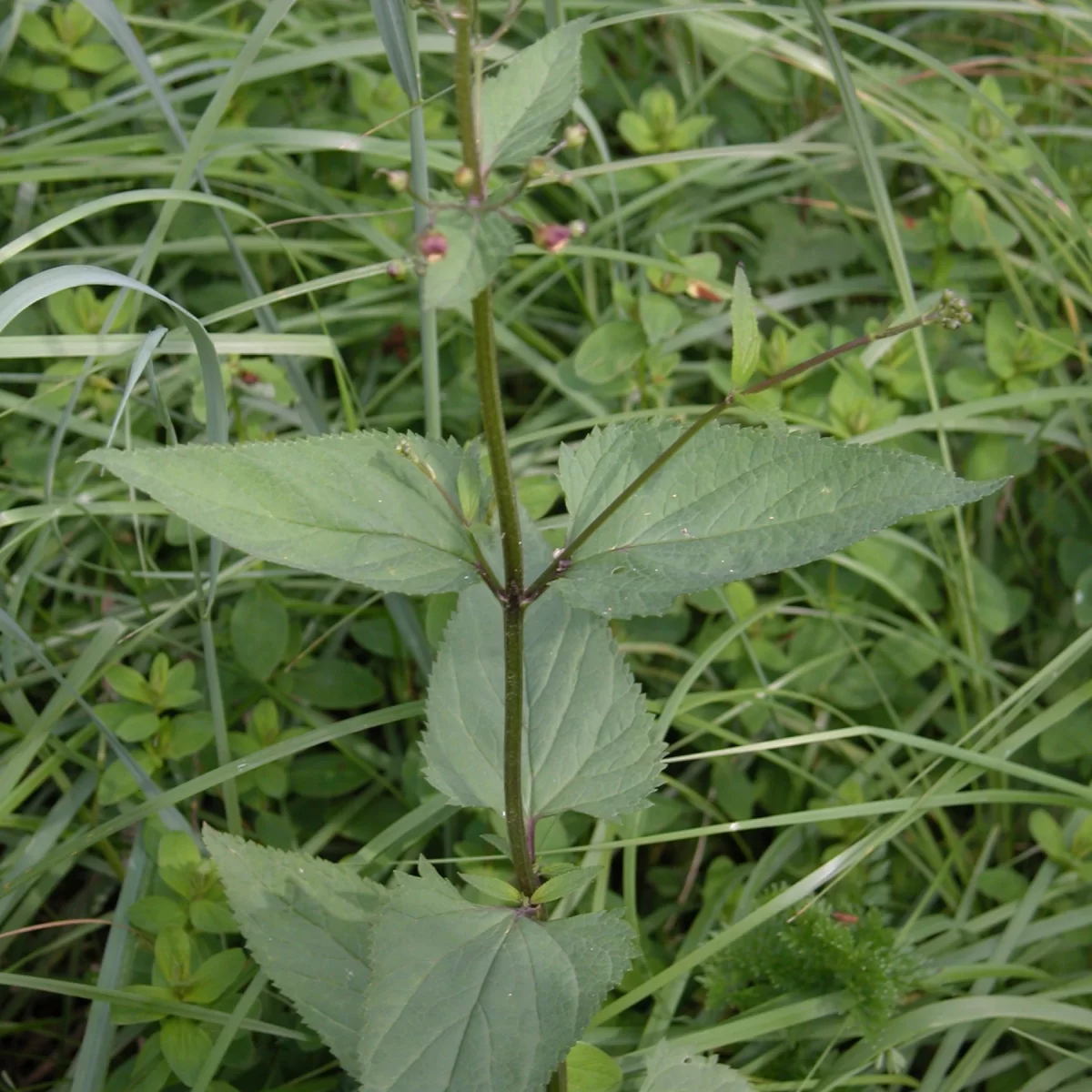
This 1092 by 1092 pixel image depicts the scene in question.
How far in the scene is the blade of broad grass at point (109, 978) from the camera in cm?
136

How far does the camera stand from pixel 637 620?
181 centimetres

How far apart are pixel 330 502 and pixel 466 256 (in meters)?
0.29

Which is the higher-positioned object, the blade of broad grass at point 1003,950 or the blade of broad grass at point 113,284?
the blade of broad grass at point 113,284

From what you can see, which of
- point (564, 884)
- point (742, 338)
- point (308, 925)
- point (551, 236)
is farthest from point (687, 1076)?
point (551, 236)

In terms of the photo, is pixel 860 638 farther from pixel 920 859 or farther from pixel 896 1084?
pixel 896 1084

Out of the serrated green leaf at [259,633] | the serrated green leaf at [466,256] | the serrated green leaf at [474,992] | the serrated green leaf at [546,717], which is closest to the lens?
the serrated green leaf at [466,256]

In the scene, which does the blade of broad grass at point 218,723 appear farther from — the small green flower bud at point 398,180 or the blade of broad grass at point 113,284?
the small green flower bud at point 398,180

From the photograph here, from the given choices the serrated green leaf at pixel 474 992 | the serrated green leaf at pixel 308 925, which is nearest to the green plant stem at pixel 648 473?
the serrated green leaf at pixel 474 992

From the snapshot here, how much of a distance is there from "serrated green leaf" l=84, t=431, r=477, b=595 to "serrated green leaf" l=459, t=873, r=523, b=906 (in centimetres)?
29

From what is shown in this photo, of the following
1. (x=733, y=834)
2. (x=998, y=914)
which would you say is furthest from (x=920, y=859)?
(x=733, y=834)

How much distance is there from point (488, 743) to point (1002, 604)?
1.03 meters

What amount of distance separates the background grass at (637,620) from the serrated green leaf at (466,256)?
0.46 meters

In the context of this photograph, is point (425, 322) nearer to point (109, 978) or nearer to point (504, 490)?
point (504, 490)

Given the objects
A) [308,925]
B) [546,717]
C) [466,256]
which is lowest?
[308,925]
